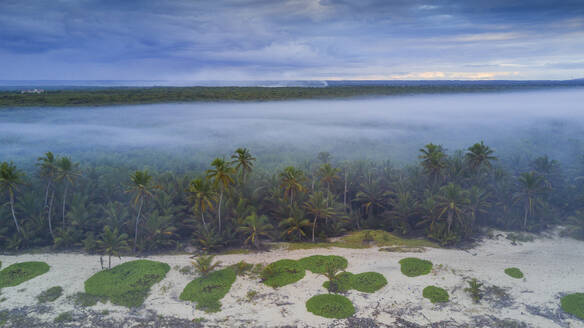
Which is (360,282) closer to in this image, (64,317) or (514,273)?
(514,273)

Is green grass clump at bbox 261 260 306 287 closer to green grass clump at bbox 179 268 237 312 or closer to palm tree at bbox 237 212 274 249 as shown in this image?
green grass clump at bbox 179 268 237 312

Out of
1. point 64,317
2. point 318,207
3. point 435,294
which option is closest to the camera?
point 64,317

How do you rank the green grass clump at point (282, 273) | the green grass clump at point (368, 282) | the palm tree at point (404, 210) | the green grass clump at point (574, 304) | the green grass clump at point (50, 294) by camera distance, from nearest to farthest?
1. the green grass clump at point (574, 304)
2. the green grass clump at point (50, 294)
3. the green grass clump at point (368, 282)
4. the green grass clump at point (282, 273)
5. the palm tree at point (404, 210)

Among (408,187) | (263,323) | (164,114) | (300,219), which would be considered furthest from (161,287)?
(164,114)

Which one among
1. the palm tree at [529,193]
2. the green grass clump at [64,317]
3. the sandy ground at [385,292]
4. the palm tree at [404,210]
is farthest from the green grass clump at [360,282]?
the palm tree at [529,193]

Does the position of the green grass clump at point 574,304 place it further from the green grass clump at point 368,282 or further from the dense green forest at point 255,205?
the green grass clump at point 368,282

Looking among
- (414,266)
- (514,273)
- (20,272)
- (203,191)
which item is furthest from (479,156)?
(20,272)

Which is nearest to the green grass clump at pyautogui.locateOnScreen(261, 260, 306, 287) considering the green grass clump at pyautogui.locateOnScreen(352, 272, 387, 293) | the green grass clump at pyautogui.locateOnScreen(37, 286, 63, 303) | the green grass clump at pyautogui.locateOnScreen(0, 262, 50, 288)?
the green grass clump at pyautogui.locateOnScreen(352, 272, 387, 293)
